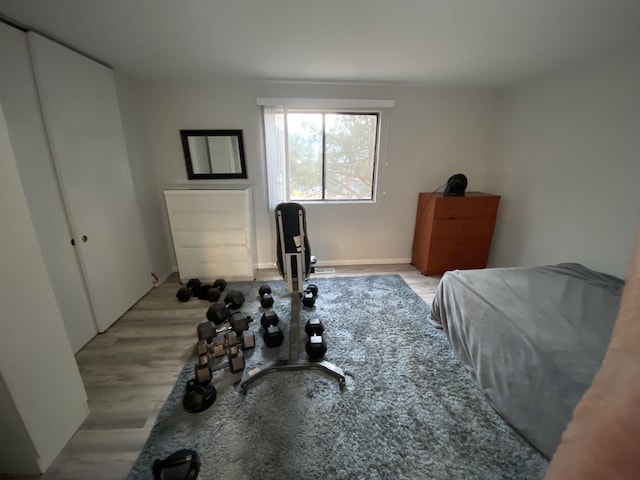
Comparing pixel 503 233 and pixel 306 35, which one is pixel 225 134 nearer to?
pixel 306 35

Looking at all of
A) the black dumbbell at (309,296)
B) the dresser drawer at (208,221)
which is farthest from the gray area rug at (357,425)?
the dresser drawer at (208,221)

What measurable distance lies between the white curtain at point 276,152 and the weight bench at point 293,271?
134 cm

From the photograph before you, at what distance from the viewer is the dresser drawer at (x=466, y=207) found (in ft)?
9.87

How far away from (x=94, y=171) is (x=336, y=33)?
2234 mm

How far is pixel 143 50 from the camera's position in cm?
209

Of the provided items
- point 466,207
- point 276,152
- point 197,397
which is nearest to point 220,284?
point 197,397

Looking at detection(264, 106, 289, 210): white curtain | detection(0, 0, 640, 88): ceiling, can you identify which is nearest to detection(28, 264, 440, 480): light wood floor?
detection(264, 106, 289, 210): white curtain

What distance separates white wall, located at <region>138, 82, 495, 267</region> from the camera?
2.93 metres

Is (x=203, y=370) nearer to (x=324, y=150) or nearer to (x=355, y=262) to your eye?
(x=355, y=262)

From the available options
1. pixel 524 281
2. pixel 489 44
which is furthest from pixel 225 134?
pixel 524 281

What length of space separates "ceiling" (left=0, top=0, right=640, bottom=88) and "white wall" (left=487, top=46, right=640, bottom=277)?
26cm

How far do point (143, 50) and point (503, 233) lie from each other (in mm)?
4132

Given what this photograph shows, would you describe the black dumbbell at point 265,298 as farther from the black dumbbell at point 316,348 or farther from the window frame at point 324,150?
the window frame at point 324,150

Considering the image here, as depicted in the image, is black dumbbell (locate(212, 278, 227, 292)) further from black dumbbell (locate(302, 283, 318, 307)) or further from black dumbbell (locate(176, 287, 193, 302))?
black dumbbell (locate(302, 283, 318, 307))
